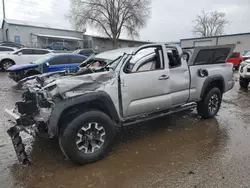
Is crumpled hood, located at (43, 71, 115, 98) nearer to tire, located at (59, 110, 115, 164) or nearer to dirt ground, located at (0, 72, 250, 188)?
tire, located at (59, 110, 115, 164)

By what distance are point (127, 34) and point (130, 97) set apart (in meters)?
37.2

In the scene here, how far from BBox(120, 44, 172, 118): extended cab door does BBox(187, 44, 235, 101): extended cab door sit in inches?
37.2

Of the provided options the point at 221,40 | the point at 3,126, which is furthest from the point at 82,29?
the point at 3,126

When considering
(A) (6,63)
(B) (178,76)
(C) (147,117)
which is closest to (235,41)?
(A) (6,63)

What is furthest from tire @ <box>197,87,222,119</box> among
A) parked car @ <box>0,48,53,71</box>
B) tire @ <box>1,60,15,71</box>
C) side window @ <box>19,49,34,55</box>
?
tire @ <box>1,60,15,71</box>

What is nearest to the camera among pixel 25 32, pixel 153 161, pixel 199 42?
pixel 153 161

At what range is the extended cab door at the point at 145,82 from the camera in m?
3.83

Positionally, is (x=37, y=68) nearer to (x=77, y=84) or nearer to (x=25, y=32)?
(x=77, y=84)

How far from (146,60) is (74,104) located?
1745 mm

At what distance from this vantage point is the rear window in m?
5.20

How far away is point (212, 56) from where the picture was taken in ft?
17.9

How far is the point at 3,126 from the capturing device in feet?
16.7

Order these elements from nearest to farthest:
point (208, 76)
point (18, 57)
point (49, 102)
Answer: point (49, 102)
point (208, 76)
point (18, 57)

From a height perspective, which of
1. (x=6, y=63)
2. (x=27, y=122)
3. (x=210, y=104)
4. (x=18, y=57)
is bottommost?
(x=210, y=104)
